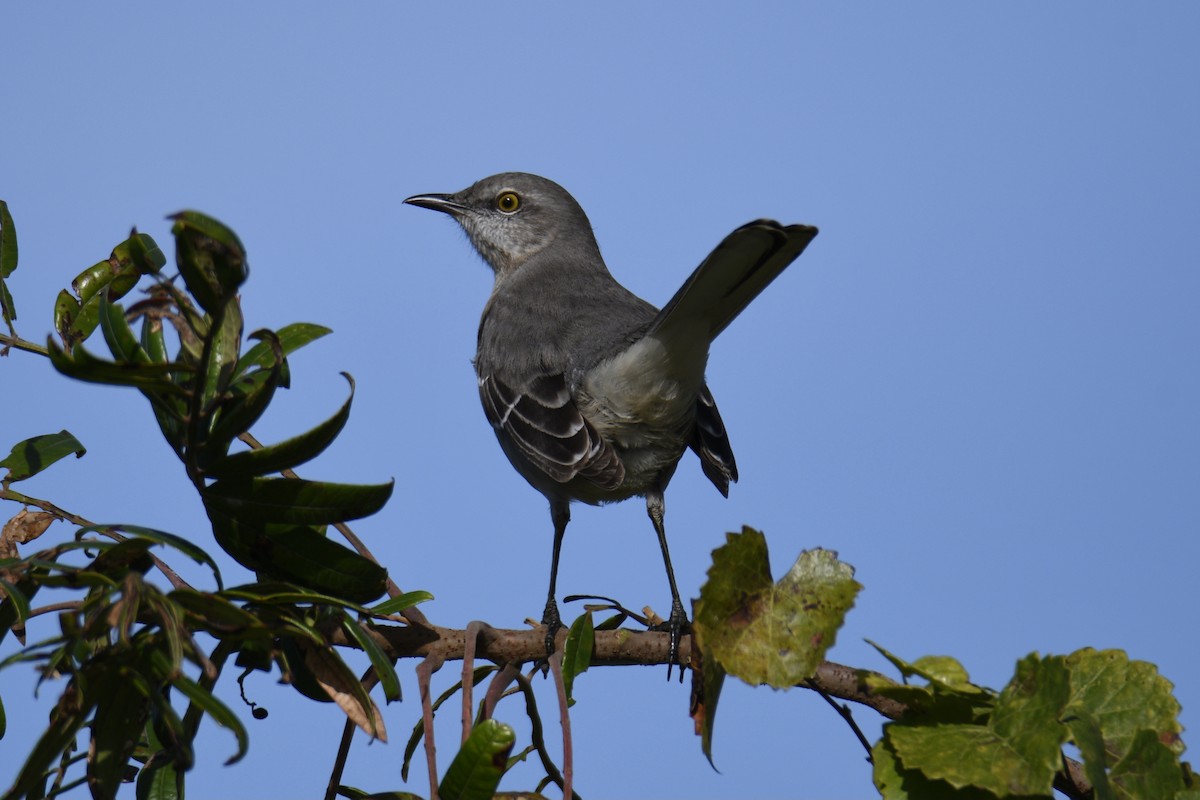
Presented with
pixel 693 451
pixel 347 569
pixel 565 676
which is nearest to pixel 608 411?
pixel 693 451

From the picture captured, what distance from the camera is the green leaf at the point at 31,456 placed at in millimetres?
2490

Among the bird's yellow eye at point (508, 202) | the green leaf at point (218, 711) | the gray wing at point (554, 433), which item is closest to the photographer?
the green leaf at point (218, 711)

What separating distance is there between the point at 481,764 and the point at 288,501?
1.97 feet

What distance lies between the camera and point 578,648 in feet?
8.35

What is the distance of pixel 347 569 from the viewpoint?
2186 mm

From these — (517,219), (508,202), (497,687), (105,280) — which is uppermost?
(508,202)

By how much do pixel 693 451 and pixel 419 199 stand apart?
3.31 metres

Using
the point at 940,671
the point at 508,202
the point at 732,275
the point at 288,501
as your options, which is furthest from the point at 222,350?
the point at 508,202

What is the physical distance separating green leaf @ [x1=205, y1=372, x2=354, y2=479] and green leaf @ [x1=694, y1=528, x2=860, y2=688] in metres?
0.72

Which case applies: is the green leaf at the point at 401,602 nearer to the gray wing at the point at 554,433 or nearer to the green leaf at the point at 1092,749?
the green leaf at the point at 1092,749

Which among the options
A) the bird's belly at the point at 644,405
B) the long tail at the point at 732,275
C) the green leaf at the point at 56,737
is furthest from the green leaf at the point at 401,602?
the bird's belly at the point at 644,405

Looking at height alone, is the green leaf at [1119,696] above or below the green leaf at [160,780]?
above

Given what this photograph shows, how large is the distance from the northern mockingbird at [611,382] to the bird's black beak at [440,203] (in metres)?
1.45

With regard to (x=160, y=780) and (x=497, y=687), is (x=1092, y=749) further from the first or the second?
(x=160, y=780)
